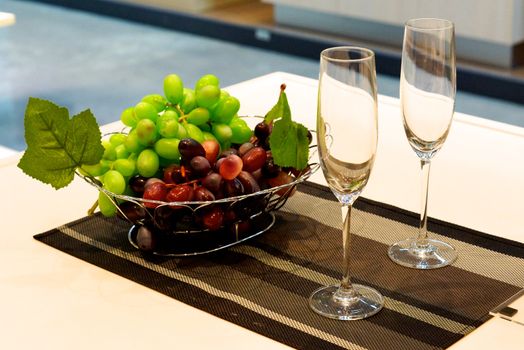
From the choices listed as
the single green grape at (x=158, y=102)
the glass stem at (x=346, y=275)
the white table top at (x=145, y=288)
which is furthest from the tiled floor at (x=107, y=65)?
the glass stem at (x=346, y=275)

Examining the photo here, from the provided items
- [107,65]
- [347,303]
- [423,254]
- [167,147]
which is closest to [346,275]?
[347,303]

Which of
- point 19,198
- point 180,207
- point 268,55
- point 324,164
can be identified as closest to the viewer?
point 324,164

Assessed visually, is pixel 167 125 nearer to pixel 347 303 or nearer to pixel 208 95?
pixel 208 95

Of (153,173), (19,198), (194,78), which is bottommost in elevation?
(194,78)

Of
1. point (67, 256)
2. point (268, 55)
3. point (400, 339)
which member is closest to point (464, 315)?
point (400, 339)

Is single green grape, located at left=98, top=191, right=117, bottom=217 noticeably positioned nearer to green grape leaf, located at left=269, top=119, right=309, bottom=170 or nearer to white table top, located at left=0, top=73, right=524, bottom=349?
white table top, located at left=0, top=73, right=524, bottom=349

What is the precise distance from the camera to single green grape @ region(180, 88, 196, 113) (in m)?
1.17

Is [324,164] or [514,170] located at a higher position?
[324,164]

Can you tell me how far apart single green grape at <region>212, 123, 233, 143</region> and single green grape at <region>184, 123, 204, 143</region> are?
0.03 meters

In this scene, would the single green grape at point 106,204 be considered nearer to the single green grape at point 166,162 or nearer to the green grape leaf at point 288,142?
the single green grape at point 166,162

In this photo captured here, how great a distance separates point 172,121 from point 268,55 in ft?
12.7

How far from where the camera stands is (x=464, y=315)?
3.25ft

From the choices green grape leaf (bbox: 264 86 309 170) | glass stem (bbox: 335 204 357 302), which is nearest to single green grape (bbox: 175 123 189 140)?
green grape leaf (bbox: 264 86 309 170)

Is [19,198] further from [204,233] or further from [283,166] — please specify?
[283,166]
